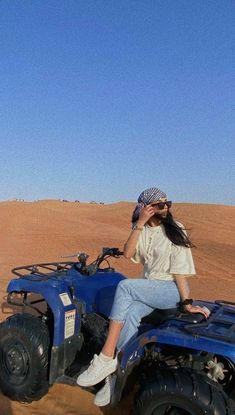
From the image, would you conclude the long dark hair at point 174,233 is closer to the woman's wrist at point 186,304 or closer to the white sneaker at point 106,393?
the woman's wrist at point 186,304

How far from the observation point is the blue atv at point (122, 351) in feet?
10.2

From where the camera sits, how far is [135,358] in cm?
339

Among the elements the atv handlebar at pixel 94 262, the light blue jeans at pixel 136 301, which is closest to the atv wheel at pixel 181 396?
the light blue jeans at pixel 136 301

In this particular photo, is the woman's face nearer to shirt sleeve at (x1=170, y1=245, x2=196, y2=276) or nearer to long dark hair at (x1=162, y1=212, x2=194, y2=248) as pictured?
long dark hair at (x1=162, y1=212, x2=194, y2=248)

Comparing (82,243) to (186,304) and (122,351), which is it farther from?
(186,304)

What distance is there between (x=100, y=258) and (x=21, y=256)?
1017 cm

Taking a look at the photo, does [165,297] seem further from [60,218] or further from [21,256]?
[60,218]

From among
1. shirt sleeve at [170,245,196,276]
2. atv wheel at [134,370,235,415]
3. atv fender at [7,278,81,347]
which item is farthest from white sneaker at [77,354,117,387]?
shirt sleeve at [170,245,196,276]

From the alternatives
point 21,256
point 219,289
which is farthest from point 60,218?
point 219,289

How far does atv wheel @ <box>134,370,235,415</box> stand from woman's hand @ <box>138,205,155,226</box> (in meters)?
1.18

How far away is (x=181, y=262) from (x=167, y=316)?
1.51 ft

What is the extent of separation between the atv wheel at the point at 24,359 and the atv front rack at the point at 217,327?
1.60 metres

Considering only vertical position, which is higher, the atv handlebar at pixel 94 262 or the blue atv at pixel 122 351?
the atv handlebar at pixel 94 262

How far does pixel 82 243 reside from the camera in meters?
16.6
